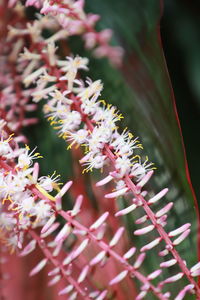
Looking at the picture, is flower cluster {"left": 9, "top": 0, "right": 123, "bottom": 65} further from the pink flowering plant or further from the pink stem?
the pink stem

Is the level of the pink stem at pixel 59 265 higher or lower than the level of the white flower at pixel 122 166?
lower

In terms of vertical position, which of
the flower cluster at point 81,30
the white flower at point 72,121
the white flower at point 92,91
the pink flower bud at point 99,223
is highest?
the flower cluster at point 81,30

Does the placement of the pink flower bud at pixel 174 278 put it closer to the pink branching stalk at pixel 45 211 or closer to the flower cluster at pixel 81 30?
the pink branching stalk at pixel 45 211

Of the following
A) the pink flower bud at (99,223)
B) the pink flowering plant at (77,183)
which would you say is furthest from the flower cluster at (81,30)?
the pink flower bud at (99,223)

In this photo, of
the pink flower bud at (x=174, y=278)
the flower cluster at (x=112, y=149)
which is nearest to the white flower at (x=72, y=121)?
the flower cluster at (x=112, y=149)

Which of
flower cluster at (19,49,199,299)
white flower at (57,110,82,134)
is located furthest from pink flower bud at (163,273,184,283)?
white flower at (57,110,82,134)

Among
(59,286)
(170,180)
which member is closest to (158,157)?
(170,180)

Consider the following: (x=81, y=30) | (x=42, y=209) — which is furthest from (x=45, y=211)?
(x=81, y=30)

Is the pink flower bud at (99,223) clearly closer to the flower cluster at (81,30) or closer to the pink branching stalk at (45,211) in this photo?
the pink branching stalk at (45,211)

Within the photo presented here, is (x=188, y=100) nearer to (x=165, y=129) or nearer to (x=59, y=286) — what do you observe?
(x=165, y=129)
